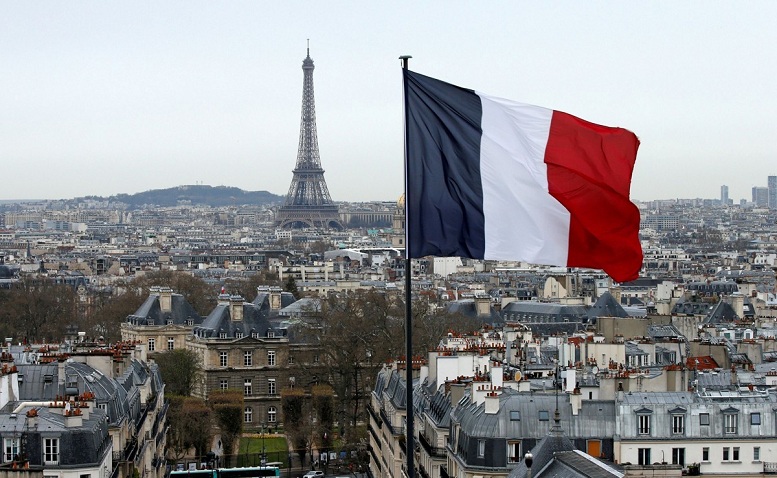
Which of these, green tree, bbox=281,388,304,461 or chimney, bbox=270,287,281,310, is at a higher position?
chimney, bbox=270,287,281,310

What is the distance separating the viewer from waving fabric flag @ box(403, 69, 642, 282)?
54.3 ft

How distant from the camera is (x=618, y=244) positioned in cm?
1708

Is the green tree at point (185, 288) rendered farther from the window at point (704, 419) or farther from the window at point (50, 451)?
the window at point (50, 451)

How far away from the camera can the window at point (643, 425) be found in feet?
116

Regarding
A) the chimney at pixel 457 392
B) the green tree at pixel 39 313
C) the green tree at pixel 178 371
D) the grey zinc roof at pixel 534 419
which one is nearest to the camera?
the grey zinc roof at pixel 534 419

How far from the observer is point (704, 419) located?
35.2 meters

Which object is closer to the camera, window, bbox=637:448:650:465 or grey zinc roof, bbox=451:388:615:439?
window, bbox=637:448:650:465

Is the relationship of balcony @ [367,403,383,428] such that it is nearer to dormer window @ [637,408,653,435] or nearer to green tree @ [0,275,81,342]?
dormer window @ [637,408,653,435]

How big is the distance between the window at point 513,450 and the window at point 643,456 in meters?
2.26

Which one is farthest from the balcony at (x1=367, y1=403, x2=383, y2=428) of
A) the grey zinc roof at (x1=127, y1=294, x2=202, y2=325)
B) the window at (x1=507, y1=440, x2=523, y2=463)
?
the grey zinc roof at (x1=127, y1=294, x2=202, y2=325)

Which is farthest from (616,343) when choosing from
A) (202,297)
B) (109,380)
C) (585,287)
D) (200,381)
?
(585,287)

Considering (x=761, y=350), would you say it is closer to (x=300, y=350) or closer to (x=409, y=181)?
(x=300, y=350)

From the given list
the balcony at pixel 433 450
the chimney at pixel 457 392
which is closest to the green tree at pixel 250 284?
the balcony at pixel 433 450

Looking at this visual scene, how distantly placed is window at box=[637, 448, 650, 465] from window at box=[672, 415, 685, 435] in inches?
25.6
